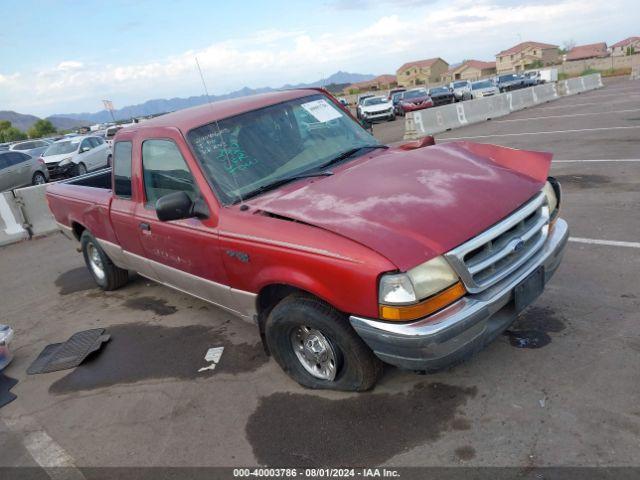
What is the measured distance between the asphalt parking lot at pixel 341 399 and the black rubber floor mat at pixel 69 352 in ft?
0.31

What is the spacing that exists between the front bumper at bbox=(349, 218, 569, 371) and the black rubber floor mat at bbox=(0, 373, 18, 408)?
308 centimetres

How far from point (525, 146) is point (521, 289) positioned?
971 cm

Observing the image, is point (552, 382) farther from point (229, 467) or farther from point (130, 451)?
point (130, 451)

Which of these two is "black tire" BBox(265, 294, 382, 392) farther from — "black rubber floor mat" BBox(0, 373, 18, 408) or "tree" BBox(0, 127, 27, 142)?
"tree" BBox(0, 127, 27, 142)

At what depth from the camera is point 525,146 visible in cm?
1148

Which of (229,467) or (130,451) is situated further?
(130,451)

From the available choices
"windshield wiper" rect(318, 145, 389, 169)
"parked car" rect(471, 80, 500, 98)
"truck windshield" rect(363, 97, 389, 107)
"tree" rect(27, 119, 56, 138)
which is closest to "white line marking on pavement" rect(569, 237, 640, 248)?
"windshield wiper" rect(318, 145, 389, 169)

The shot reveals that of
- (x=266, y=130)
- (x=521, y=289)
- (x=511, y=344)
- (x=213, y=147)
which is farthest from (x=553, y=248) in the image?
(x=213, y=147)

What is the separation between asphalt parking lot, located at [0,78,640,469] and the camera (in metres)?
2.64

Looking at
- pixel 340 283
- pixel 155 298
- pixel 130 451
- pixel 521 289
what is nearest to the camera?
pixel 340 283

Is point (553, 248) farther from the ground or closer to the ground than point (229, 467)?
farther from the ground

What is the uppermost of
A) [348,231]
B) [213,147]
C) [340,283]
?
[213,147]

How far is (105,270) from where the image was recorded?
583 cm

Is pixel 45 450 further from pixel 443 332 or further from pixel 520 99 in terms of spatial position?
pixel 520 99
